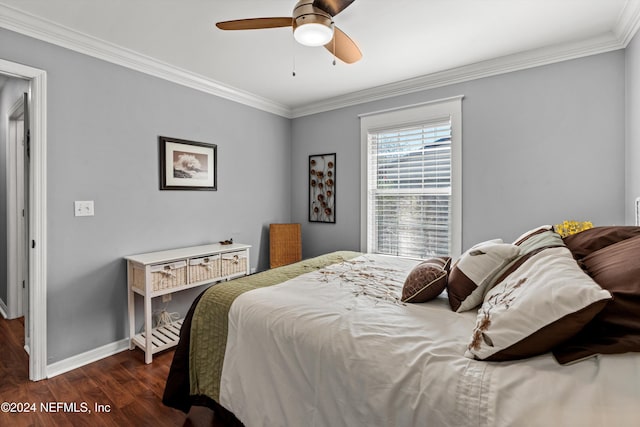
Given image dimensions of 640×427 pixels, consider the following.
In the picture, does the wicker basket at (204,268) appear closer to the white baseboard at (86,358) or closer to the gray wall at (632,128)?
the white baseboard at (86,358)

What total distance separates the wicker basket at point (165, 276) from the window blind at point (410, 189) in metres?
2.10

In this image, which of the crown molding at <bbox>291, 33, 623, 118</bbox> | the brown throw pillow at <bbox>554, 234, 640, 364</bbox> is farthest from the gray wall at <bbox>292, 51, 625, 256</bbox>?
the brown throw pillow at <bbox>554, 234, 640, 364</bbox>

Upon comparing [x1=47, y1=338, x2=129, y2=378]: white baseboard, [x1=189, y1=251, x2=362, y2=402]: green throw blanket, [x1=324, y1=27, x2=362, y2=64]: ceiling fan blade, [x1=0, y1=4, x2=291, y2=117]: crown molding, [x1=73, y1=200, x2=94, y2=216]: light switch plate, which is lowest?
[x1=47, y1=338, x2=129, y2=378]: white baseboard

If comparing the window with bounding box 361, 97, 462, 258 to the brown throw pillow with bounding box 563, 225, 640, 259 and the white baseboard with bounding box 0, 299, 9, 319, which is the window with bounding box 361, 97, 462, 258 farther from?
the white baseboard with bounding box 0, 299, 9, 319

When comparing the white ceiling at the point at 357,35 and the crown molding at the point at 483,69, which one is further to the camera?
the crown molding at the point at 483,69

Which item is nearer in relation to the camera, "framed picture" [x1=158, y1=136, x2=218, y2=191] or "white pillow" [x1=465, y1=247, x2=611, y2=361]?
"white pillow" [x1=465, y1=247, x2=611, y2=361]

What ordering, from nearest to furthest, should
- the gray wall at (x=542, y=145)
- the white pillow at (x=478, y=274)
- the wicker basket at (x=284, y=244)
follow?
the white pillow at (x=478, y=274)
the gray wall at (x=542, y=145)
the wicker basket at (x=284, y=244)

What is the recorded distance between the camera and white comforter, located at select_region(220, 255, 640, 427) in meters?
0.85

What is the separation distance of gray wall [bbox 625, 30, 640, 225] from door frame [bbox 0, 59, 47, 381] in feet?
13.8

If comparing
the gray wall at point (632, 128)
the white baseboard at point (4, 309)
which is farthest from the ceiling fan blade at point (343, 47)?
the white baseboard at point (4, 309)

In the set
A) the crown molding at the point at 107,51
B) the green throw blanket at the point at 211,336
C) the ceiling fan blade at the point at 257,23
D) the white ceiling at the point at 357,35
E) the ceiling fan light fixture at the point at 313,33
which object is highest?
the white ceiling at the point at 357,35

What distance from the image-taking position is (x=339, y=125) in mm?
3969

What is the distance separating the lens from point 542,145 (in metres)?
2.74

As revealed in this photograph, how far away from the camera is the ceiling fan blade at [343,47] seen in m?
1.97
